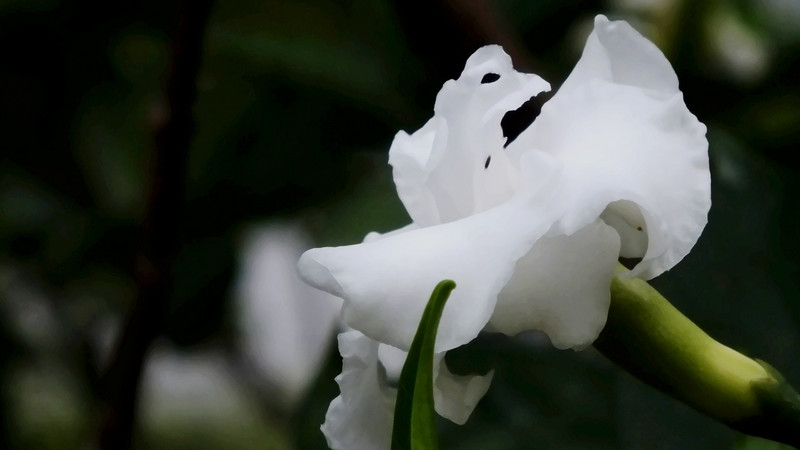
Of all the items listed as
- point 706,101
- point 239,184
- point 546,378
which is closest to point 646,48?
point 546,378

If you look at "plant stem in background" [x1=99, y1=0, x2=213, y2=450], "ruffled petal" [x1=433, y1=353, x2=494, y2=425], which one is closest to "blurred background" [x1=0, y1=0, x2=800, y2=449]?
"plant stem in background" [x1=99, y1=0, x2=213, y2=450]

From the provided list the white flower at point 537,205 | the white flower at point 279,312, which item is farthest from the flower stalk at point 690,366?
the white flower at point 279,312

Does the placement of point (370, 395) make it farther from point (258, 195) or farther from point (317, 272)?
point (258, 195)

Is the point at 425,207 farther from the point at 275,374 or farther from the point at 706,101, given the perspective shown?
the point at 275,374

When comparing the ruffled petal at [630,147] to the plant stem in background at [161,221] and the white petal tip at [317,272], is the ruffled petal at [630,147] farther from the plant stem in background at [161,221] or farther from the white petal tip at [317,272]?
the plant stem in background at [161,221]

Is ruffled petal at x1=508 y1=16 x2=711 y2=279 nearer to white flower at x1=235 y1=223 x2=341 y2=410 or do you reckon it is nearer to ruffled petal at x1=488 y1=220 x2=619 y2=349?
ruffled petal at x1=488 y1=220 x2=619 y2=349

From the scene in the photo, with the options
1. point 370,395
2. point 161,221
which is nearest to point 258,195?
point 161,221
